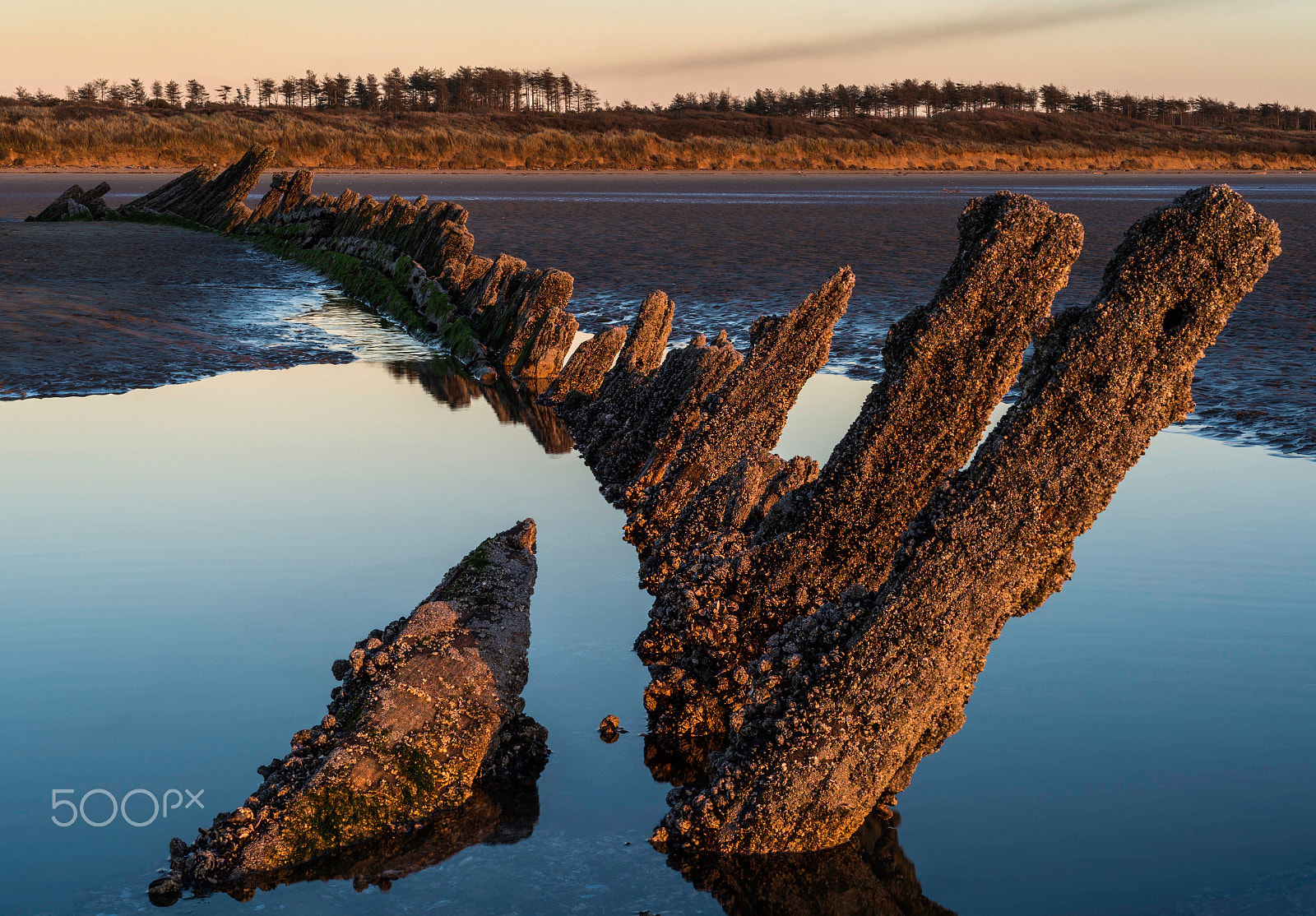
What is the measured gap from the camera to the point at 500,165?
69.6 meters

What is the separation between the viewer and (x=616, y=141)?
7681cm

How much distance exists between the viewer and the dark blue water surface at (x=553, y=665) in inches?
157

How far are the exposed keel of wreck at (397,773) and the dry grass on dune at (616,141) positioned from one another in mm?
60527

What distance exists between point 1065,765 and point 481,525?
4.28m

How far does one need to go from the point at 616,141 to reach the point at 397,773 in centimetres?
7583

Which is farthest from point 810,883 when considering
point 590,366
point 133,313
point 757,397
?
point 133,313

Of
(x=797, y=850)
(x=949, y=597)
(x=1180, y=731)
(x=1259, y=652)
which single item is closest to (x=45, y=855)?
(x=797, y=850)

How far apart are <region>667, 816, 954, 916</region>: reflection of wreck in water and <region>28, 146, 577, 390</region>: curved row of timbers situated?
9.00m

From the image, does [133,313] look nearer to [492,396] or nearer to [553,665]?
[492,396]

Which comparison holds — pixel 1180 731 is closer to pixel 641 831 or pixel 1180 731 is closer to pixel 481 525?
pixel 641 831

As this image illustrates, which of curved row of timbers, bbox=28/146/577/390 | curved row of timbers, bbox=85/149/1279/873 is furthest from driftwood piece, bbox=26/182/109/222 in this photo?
curved row of timbers, bbox=85/149/1279/873

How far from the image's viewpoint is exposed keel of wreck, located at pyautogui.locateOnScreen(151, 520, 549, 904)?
380 cm
